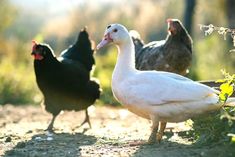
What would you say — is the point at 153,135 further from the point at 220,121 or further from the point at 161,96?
the point at 220,121

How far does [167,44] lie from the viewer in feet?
28.9

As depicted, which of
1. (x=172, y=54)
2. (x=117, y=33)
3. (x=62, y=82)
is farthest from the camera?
(x=172, y=54)

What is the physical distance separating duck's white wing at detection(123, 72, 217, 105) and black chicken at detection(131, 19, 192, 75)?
2441mm

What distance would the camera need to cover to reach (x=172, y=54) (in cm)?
865

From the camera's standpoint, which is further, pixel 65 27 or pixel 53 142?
pixel 65 27

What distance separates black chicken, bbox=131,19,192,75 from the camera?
862 cm

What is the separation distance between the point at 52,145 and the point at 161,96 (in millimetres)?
1474

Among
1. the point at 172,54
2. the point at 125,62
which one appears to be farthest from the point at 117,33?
the point at 172,54

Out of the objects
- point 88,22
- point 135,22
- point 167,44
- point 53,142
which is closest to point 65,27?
point 88,22

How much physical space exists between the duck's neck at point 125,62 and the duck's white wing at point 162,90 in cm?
18

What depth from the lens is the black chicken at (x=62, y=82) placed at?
803 centimetres

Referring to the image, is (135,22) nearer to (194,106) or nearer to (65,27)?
(65,27)

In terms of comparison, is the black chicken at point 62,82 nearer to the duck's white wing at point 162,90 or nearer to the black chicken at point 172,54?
the black chicken at point 172,54

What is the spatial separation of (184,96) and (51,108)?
3.08m
